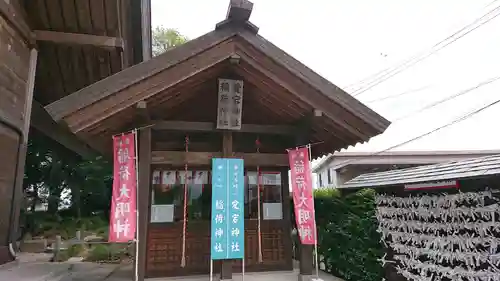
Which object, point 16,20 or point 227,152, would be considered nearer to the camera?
point 227,152

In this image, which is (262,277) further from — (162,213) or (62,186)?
(62,186)

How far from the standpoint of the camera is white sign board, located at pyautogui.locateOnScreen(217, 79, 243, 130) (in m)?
5.80

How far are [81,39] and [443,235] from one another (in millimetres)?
9027

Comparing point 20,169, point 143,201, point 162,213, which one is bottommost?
point 162,213

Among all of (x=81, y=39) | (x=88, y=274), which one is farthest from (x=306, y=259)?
(x=81, y=39)

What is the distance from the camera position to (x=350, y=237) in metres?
7.09

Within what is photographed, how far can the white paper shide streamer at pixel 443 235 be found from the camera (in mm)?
4332

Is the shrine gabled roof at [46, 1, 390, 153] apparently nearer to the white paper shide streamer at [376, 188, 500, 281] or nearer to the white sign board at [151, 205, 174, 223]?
the white paper shide streamer at [376, 188, 500, 281]

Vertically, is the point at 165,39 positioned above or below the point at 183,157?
above

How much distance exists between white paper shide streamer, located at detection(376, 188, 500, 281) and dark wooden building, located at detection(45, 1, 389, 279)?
1.49m

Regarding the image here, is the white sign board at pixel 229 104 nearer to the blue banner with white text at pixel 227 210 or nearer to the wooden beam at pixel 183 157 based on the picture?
the wooden beam at pixel 183 157

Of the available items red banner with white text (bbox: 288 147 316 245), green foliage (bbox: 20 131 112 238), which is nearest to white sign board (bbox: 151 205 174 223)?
red banner with white text (bbox: 288 147 316 245)

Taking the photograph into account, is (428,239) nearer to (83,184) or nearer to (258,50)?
(258,50)

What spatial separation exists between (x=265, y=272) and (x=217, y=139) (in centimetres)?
294
